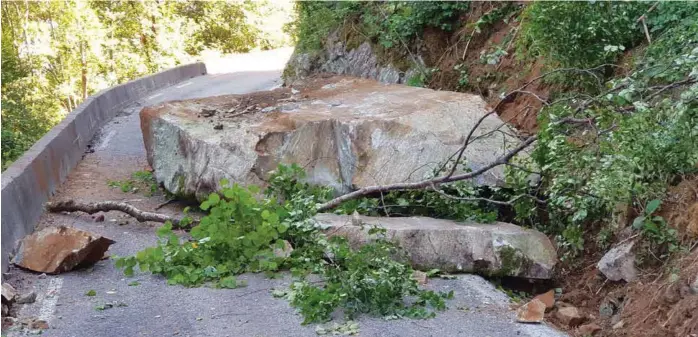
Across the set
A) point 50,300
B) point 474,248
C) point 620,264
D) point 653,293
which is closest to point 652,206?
point 620,264

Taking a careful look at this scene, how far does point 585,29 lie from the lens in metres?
7.31

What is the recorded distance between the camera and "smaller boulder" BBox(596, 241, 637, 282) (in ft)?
17.4

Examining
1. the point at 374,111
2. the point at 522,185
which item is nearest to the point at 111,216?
the point at 374,111

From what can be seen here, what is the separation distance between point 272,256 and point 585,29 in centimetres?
363

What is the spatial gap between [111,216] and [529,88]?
4.79m

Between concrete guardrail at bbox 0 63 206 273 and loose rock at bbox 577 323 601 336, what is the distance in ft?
14.5

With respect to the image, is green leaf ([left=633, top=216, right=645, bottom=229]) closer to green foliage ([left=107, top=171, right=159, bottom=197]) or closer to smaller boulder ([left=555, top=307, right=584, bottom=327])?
smaller boulder ([left=555, top=307, right=584, bottom=327])

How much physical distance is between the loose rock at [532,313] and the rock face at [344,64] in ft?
21.0

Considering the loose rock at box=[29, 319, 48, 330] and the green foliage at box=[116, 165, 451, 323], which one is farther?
the green foliage at box=[116, 165, 451, 323]

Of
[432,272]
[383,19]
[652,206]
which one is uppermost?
[383,19]

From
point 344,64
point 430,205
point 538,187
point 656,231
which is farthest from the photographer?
point 344,64

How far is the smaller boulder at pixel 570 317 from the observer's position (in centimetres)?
514

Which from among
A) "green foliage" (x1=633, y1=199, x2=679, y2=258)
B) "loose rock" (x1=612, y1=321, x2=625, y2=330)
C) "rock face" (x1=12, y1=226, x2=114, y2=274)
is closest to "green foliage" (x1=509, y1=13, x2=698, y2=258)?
"green foliage" (x1=633, y1=199, x2=679, y2=258)

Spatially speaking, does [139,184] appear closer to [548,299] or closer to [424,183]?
[424,183]
